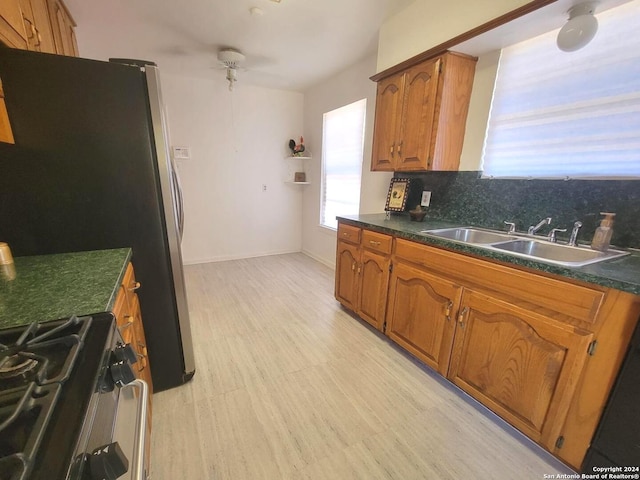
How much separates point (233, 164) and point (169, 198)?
8.92ft

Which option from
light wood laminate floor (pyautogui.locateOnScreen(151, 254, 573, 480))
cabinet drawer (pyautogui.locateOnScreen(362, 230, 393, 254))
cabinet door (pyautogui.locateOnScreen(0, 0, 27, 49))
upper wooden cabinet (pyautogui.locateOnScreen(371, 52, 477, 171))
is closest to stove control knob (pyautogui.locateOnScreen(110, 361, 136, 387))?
light wood laminate floor (pyautogui.locateOnScreen(151, 254, 573, 480))

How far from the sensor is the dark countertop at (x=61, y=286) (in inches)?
32.0

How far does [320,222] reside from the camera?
4121 millimetres

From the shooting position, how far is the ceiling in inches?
78.4

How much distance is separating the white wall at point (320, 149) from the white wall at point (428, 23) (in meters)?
0.68

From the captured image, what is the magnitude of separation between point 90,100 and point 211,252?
3.06 metres

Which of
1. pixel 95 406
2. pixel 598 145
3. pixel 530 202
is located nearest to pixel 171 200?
pixel 95 406

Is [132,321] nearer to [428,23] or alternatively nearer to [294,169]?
[428,23]

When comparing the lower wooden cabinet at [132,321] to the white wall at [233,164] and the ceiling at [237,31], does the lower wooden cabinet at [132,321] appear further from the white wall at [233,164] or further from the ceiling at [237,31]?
the white wall at [233,164]

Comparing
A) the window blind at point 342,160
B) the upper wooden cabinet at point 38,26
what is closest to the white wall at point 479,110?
the window blind at point 342,160

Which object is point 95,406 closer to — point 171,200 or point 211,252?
point 171,200

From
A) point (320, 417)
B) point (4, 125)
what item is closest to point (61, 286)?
point (4, 125)

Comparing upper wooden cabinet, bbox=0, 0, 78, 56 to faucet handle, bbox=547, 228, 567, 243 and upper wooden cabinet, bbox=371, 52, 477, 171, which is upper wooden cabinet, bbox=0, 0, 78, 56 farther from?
faucet handle, bbox=547, 228, 567, 243

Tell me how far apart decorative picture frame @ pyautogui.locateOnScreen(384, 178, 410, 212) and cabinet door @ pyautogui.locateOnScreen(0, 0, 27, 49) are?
245 centimetres
